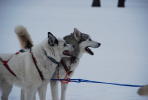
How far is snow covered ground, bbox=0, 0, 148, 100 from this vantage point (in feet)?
11.4

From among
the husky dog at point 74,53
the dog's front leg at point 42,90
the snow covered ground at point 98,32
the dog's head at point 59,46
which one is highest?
the dog's head at point 59,46

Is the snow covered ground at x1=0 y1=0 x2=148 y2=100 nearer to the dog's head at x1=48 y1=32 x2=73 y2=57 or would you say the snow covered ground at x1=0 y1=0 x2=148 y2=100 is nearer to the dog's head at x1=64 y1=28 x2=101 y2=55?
the dog's head at x1=64 y1=28 x2=101 y2=55

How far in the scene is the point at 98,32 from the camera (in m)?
6.84

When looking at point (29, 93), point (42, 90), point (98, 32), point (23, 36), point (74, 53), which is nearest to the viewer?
point (29, 93)

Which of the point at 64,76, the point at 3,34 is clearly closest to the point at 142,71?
the point at 64,76

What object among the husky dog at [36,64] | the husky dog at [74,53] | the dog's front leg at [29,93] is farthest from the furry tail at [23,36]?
the dog's front leg at [29,93]

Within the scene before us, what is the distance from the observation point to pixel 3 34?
6.36m

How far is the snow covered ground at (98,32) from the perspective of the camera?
3.49 m

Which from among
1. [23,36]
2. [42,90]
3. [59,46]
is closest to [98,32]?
[23,36]

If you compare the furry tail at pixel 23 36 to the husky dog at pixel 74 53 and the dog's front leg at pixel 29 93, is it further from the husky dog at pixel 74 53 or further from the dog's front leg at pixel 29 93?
the dog's front leg at pixel 29 93

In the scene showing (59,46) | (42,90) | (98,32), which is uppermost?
(59,46)

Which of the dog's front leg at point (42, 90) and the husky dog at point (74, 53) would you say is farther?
the husky dog at point (74, 53)

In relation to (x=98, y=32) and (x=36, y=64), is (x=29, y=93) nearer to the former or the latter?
(x=36, y=64)

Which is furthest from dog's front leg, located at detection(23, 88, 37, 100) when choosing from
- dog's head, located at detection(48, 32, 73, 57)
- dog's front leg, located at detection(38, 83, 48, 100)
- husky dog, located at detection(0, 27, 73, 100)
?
dog's head, located at detection(48, 32, 73, 57)
